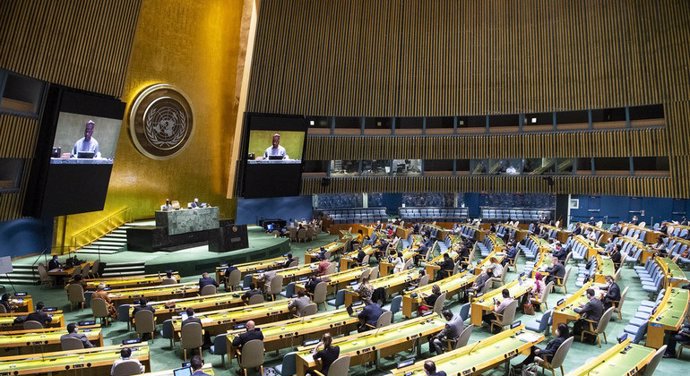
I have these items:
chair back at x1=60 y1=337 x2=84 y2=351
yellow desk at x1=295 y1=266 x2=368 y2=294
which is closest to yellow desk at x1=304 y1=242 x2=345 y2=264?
yellow desk at x1=295 y1=266 x2=368 y2=294

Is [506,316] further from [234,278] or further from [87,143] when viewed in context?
[87,143]

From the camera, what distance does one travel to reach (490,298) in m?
11.5

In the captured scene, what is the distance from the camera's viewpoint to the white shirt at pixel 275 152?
77.4 ft

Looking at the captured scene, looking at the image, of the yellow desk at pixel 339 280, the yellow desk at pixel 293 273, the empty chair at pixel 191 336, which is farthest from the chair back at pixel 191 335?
the yellow desk at pixel 293 273

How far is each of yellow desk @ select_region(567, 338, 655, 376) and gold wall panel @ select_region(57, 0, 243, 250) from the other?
1844 cm

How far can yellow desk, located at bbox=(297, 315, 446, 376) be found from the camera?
→ 790 cm

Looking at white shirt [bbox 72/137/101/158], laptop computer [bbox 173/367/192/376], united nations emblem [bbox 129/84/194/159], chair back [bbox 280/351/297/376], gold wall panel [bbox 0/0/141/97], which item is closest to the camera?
laptop computer [bbox 173/367/192/376]

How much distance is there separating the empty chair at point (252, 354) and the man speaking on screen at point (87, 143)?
11254mm

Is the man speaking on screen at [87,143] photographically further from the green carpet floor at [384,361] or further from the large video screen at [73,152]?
the green carpet floor at [384,361]

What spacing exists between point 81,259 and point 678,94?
957 inches

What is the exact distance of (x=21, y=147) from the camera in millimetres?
14641

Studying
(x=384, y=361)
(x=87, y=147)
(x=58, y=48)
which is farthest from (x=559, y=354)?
(x=87, y=147)

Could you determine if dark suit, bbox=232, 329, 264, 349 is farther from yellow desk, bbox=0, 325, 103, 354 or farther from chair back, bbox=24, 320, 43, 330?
chair back, bbox=24, 320, 43, 330

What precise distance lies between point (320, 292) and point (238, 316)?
302cm
